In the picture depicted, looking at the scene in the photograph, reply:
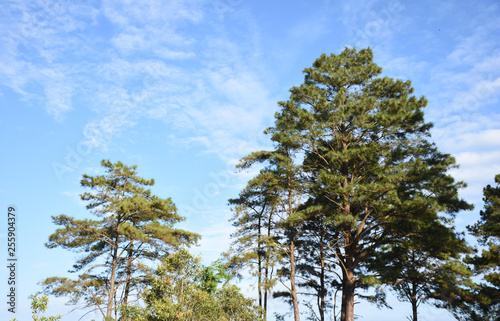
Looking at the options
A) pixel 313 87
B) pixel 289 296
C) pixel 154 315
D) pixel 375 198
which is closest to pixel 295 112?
pixel 313 87

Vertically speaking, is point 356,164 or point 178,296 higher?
point 356,164

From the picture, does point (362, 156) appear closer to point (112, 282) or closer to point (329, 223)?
point (329, 223)

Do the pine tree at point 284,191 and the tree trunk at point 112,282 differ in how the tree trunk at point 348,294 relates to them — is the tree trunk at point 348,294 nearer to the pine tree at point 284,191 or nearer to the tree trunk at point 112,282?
the pine tree at point 284,191

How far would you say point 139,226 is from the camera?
25.6 m

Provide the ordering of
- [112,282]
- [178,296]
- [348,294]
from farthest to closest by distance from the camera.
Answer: [112,282] → [348,294] → [178,296]

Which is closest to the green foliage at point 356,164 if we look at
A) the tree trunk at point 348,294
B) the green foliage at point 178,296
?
the tree trunk at point 348,294

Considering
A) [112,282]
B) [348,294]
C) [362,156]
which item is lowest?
[348,294]

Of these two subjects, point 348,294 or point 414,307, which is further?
point 414,307

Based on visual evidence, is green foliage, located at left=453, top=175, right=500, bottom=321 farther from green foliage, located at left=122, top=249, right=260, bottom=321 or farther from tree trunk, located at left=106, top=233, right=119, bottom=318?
tree trunk, located at left=106, top=233, right=119, bottom=318

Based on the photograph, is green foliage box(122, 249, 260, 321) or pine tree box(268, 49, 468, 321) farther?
pine tree box(268, 49, 468, 321)

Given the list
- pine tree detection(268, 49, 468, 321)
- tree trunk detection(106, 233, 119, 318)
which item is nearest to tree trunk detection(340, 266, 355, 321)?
pine tree detection(268, 49, 468, 321)

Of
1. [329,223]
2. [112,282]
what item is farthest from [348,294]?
[112,282]

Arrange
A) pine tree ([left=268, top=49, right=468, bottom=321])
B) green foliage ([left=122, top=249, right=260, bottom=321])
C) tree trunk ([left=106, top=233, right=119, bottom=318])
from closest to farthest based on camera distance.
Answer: green foliage ([left=122, top=249, right=260, bottom=321]) < pine tree ([left=268, top=49, right=468, bottom=321]) < tree trunk ([left=106, top=233, right=119, bottom=318])

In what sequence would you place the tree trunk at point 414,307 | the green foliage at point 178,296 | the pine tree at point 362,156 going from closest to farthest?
the green foliage at point 178,296, the pine tree at point 362,156, the tree trunk at point 414,307
